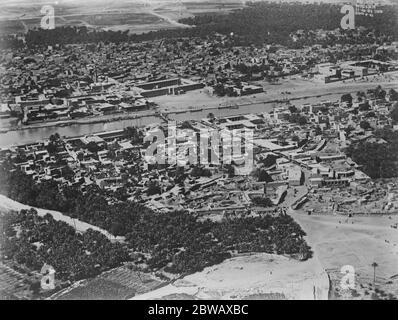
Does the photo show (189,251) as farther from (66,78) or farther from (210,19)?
(210,19)

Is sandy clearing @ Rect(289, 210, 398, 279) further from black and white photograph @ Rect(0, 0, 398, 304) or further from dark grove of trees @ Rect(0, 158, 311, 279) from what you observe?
dark grove of trees @ Rect(0, 158, 311, 279)

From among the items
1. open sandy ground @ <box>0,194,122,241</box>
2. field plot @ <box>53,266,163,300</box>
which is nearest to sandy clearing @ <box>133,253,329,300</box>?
field plot @ <box>53,266,163,300</box>

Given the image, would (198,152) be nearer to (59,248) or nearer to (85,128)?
(85,128)

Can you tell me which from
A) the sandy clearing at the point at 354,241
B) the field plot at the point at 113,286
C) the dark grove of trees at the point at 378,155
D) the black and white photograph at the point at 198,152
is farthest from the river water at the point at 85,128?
the field plot at the point at 113,286

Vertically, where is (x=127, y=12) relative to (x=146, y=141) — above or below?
above

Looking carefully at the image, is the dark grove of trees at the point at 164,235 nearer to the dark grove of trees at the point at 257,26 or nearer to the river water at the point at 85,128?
the river water at the point at 85,128
